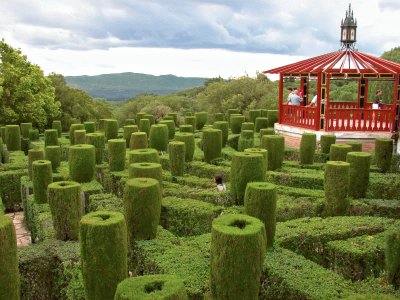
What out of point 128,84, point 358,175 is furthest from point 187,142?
point 128,84

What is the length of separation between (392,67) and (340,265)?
44.7 ft

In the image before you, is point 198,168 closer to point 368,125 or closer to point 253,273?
point 368,125

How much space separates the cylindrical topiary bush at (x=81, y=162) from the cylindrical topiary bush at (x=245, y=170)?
578cm

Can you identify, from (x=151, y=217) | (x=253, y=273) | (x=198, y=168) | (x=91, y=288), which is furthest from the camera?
(x=198, y=168)

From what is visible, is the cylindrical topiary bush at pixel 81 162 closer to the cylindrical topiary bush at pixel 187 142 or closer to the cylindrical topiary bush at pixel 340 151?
the cylindrical topiary bush at pixel 187 142

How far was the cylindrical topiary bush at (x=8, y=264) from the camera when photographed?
8039 mm

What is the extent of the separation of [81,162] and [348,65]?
506 inches

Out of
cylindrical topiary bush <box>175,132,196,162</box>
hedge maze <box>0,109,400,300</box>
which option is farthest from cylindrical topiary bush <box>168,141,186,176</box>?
cylindrical topiary bush <box>175,132,196,162</box>

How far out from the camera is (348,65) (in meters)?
20.4

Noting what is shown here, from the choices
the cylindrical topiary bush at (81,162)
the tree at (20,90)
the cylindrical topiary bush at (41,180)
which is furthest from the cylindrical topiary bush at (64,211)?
the tree at (20,90)

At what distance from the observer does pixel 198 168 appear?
17.7 meters

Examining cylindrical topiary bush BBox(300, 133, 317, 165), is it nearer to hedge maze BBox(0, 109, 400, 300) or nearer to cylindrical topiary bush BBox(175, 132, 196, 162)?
hedge maze BBox(0, 109, 400, 300)

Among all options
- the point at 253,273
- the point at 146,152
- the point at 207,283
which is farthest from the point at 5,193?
the point at 253,273

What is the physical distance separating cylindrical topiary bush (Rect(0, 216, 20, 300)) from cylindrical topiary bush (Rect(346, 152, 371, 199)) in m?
10.1
